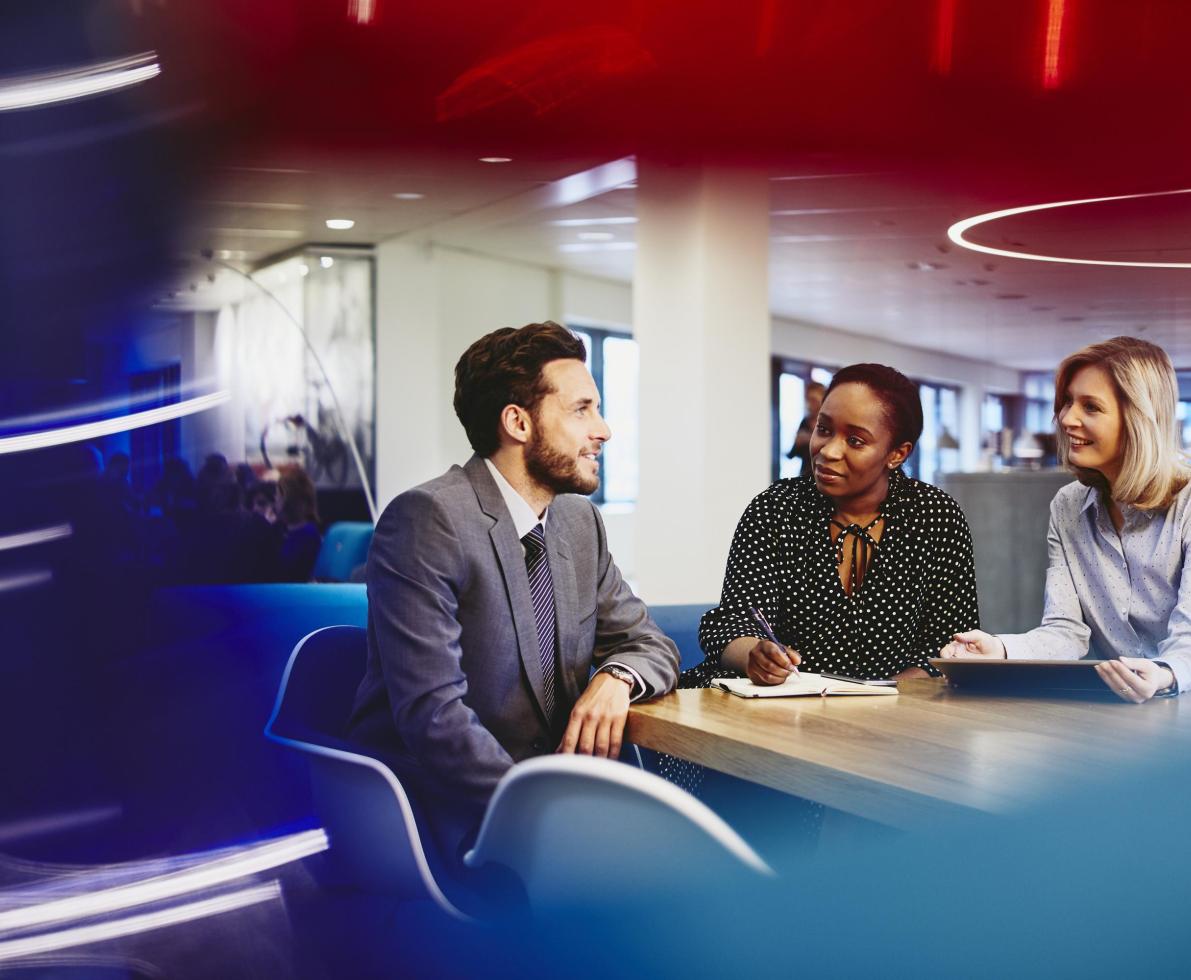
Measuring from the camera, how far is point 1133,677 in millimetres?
1498

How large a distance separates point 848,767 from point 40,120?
2.36m

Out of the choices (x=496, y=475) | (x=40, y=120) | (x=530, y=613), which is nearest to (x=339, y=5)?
(x=40, y=120)

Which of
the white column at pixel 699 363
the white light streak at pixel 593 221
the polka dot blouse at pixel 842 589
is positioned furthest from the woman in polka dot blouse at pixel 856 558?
the white light streak at pixel 593 221

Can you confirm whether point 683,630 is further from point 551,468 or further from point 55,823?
point 55,823

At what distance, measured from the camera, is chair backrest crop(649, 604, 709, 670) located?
7.85ft

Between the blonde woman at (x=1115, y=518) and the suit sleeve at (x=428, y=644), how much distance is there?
87cm

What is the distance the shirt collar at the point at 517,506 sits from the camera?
1704 mm

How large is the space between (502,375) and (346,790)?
0.73 meters

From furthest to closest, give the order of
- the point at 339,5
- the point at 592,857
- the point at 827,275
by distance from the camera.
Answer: the point at 827,275, the point at 339,5, the point at 592,857

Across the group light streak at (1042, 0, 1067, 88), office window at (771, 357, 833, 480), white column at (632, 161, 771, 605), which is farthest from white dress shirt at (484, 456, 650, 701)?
office window at (771, 357, 833, 480)

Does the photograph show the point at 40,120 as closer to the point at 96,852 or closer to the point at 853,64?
the point at 96,852

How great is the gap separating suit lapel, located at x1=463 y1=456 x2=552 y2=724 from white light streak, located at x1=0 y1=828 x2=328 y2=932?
3.68 feet

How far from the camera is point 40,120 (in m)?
2.39

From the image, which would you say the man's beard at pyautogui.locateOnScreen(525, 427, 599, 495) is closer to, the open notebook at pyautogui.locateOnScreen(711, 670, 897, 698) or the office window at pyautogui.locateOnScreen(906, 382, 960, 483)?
the open notebook at pyautogui.locateOnScreen(711, 670, 897, 698)
